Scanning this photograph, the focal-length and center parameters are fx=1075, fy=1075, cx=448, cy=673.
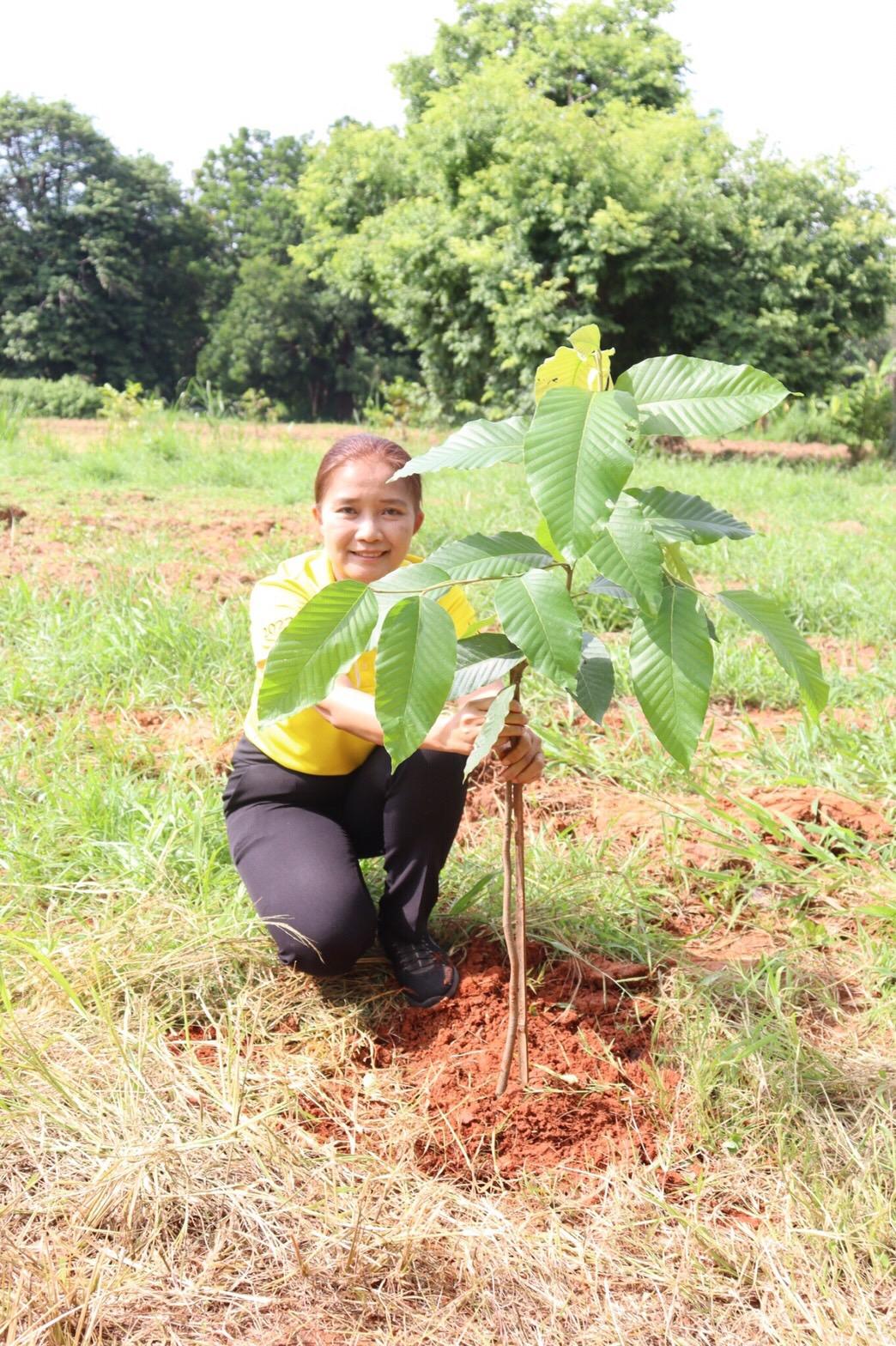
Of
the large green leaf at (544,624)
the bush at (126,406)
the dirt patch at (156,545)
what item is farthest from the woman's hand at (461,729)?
the bush at (126,406)

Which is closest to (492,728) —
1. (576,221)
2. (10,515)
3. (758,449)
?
(10,515)

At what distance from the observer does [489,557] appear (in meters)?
1.22

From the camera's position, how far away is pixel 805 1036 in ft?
5.97

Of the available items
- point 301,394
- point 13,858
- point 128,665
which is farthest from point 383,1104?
point 301,394

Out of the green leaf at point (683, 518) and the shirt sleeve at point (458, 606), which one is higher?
the green leaf at point (683, 518)

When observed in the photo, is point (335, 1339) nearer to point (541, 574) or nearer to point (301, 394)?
point (541, 574)

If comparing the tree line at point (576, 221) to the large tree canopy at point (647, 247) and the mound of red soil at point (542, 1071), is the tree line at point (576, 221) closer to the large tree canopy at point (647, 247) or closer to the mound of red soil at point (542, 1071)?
the large tree canopy at point (647, 247)

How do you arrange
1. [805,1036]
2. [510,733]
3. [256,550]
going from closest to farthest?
[510,733] → [805,1036] → [256,550]

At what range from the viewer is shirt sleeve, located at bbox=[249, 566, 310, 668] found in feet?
6.12

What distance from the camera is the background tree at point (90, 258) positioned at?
28.3 metres

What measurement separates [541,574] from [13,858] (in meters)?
1.54

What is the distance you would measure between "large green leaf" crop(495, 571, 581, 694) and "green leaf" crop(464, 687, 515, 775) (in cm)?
16

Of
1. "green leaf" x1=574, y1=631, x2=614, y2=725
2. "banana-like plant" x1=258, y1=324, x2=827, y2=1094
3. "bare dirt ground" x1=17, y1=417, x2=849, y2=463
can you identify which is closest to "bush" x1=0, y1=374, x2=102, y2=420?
"bare dirt ground" x1=17, y1=417, x2=849, y2=463

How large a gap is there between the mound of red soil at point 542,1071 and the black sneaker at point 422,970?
0.8 inches
